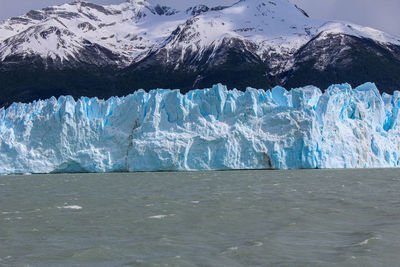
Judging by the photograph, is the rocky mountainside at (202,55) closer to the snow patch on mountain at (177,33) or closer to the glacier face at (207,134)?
the snow patch on mountain at (177,33)

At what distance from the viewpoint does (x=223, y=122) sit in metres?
30.3

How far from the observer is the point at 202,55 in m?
91.1

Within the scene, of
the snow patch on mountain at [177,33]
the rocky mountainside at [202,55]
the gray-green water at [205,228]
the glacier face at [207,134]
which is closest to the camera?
the gray-green water at [205,228]

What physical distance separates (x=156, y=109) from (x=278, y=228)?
20950 mm

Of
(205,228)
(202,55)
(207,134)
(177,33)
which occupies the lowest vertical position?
(205,228)

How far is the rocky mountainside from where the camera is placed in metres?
80.1

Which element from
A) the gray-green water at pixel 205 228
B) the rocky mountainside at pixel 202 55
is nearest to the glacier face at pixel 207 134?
the gray-green water at pixel 205 228

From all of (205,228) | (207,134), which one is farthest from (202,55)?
(205,228)

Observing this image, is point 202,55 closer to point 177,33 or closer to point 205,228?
point 177,33

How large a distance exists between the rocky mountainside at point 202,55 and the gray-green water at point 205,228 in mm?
61776

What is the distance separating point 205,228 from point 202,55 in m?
82.2

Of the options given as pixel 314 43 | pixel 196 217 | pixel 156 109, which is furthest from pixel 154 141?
pixel 314 43

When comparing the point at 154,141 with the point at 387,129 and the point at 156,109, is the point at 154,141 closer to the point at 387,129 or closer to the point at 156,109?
the point at 156,109

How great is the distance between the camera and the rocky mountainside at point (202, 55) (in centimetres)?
8012
